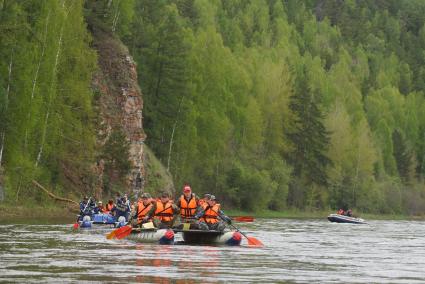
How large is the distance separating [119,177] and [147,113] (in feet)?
56.0

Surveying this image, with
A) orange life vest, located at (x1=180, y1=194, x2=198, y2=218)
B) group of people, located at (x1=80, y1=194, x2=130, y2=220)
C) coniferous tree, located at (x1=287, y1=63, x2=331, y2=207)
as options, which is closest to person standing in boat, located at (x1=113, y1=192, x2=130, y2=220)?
group of people, located at (x1=80, y1=194, x2=130, y2=220)

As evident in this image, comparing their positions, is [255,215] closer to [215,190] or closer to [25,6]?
[215,190]

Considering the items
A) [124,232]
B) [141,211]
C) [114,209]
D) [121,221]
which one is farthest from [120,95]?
[124,232]

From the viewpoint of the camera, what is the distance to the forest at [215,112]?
211 ft

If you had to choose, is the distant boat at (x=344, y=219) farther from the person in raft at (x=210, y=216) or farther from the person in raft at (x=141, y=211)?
the person in raft at (x=210, y=216)

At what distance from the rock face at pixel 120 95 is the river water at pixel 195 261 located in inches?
1343

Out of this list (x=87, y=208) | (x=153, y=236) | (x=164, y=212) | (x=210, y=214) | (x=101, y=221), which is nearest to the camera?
(x=153, y=236)

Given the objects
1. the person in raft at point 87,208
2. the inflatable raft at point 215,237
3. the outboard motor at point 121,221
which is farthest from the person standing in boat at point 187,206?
the person in raft at point 87,208

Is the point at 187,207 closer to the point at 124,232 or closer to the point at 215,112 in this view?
the point at 124,232

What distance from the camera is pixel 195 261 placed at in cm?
3103

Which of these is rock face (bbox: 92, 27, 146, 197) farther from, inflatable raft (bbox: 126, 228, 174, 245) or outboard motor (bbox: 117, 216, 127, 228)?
inflatable raft (bbox: 126, 228, 174, 245)

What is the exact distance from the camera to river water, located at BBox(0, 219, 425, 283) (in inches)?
1027

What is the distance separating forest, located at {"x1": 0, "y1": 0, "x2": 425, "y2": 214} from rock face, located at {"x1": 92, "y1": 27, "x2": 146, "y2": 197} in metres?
2.05

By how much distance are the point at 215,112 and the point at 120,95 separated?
19486mm
